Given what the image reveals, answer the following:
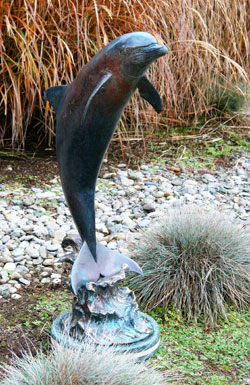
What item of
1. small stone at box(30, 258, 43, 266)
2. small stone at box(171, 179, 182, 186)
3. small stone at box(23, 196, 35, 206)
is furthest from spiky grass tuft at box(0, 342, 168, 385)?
small stone at box(171, 179, 182, 186)

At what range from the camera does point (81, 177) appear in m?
2.35

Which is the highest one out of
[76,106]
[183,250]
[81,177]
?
[76,106]

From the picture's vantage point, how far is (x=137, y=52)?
203 centimetres

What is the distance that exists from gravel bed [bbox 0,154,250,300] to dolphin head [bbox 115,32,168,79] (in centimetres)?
162

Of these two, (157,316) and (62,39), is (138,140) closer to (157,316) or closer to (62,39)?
(62,39)

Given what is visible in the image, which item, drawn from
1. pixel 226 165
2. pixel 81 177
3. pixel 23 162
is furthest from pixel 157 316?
pixel 226 165

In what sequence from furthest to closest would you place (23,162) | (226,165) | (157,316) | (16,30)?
(226,165)
(23,162)
(16,30)
(157,316)

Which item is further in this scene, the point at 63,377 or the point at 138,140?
the point at 138,140

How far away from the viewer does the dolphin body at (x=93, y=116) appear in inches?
81.6

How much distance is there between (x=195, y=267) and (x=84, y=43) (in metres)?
2.43

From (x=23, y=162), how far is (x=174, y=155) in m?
1.65

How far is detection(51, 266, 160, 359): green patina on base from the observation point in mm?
2428

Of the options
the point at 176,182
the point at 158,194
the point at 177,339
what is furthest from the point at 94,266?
the point at 176,182

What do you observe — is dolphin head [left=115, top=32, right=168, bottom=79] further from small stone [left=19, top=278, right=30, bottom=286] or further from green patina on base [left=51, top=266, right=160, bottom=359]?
small stone [left=19, top=278, right=30, bottom=286]
